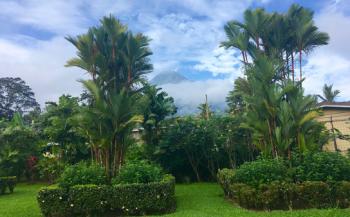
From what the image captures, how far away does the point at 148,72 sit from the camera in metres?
14.5

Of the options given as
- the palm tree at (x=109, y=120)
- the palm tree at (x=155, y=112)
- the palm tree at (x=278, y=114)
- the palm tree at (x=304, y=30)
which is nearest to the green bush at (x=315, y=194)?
the palm tree at (x=278, y=114)

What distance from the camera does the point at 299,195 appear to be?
9.47 metres

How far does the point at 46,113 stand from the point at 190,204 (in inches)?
536

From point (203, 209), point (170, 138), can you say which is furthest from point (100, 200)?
point (170, 138)

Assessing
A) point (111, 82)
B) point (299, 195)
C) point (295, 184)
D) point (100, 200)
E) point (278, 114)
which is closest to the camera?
point (299, 195)

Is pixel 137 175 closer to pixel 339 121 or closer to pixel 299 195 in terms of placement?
pixel 299 195

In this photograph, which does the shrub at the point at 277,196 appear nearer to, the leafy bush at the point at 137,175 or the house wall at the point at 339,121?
the leafy bush at the point at 137,175

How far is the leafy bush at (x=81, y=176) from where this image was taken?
417 inches

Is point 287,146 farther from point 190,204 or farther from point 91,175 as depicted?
point 91,175

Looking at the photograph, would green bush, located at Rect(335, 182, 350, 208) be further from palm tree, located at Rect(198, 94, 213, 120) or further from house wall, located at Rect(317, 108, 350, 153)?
palm tree, located at Rect(198, 94, 213, 120)

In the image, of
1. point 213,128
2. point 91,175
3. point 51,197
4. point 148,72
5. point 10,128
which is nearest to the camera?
point 51,197

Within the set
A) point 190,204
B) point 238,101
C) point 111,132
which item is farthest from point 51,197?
point 238,101

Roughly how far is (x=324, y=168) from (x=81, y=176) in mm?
6439

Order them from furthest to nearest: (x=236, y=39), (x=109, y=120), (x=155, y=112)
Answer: (x=155, y=112), (x=236, y=39), (x=109, y=120)
